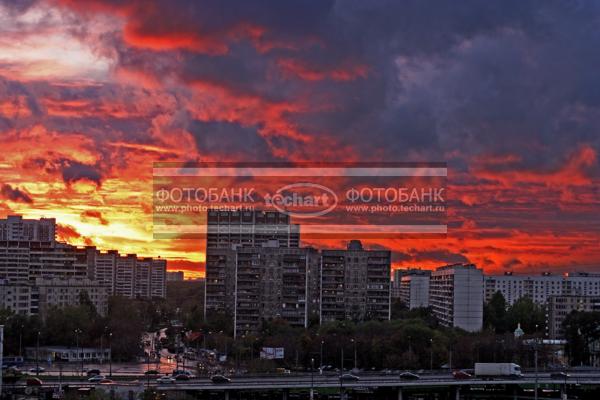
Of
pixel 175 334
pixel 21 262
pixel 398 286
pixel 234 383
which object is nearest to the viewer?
pixel 234 383

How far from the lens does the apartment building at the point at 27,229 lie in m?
73.8

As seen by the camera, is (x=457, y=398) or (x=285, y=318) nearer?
(x=457, y=398)

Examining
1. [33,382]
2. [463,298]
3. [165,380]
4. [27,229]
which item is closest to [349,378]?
[165,380]

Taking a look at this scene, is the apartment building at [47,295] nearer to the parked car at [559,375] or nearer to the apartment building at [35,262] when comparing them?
the apartment building at [35,262]

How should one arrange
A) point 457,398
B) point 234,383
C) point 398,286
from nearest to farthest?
point 234,383
point 457,398
point 398,286

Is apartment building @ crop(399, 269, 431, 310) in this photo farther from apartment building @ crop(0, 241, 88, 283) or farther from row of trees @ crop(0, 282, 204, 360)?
row of trees @ crop(0, 282, 204, 360)

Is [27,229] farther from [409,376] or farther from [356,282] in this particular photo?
[409,376]

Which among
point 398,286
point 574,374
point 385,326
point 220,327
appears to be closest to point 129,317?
point 220,327

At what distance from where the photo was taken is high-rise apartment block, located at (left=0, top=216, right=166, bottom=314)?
154ft

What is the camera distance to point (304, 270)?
144ft

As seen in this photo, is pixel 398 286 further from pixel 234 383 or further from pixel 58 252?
pixel 234 383

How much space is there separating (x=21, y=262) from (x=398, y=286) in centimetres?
3292

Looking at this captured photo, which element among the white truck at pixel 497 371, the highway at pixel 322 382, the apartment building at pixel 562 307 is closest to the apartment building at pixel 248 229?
the apartment building at pixel 562 307

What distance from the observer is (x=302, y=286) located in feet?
143
